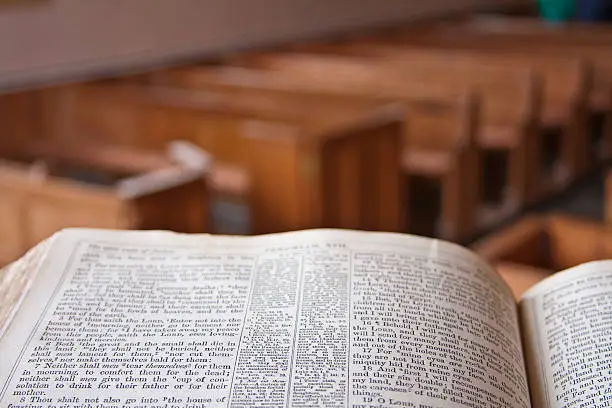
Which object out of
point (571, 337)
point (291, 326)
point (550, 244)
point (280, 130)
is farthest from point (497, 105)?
point (291, 326)

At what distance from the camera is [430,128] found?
4176 mm

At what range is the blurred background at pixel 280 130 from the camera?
8.59 feet

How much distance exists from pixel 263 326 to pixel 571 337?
35 cm

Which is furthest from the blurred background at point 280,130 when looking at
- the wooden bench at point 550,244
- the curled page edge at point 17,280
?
the curled page edge at point 17,280

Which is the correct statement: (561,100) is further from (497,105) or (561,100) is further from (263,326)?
(263,326)

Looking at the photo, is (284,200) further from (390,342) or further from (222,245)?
(390,342)

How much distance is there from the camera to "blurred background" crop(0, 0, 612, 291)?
2.62 metres

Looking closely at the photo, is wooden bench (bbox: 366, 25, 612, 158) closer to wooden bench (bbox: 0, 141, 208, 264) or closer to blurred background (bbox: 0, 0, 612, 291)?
blurred background (bbox: 0, 0, 612, 291)

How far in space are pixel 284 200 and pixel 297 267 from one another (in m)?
2.12

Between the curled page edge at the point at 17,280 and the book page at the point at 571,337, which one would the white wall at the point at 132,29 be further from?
the book page at the point at 571,337

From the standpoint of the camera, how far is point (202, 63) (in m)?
5.63

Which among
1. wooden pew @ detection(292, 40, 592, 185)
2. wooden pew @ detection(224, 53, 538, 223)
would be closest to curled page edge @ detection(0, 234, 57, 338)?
wooden pew @ detection(224, 53, 538, 223)

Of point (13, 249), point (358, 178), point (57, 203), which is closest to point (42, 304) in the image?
point (57, 203)

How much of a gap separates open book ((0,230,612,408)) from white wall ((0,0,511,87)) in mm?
3480
